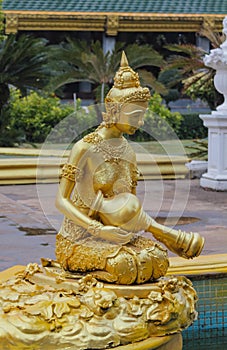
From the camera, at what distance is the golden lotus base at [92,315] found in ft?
12.1

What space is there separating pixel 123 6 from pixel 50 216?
18.0 meters

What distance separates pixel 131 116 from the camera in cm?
398

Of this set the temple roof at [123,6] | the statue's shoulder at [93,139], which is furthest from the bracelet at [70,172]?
the temple roof at [123,6]

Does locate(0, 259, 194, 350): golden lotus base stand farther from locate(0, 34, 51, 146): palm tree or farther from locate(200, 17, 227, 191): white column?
locate(0, 34, 51, 146): palm tree

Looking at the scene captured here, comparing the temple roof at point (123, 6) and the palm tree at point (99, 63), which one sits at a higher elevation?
the temple roof at point (123, 6)

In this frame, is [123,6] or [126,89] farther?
[123,6]

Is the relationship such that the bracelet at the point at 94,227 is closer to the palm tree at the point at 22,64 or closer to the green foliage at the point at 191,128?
the palm tree at the point at 22,64

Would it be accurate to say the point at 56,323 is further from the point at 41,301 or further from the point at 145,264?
the point at 145,264

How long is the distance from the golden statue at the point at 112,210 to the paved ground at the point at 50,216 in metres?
0.25

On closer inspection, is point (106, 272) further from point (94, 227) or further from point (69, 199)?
point (69, 199)

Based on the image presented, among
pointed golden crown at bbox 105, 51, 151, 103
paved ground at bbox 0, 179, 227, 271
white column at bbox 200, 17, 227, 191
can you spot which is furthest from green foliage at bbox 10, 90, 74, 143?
pointed golden crown at bbox 105, 51, 151, 103

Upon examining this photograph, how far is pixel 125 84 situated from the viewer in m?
4.02

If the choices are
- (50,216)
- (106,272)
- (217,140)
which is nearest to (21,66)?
(217,140)

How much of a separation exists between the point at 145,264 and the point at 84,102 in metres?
19.9
